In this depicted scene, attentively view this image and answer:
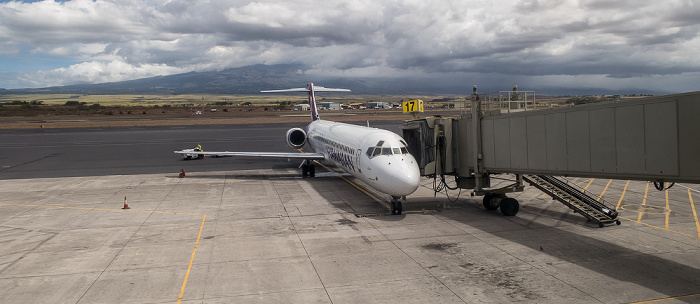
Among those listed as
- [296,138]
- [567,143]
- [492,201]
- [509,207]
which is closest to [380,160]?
[492,201]

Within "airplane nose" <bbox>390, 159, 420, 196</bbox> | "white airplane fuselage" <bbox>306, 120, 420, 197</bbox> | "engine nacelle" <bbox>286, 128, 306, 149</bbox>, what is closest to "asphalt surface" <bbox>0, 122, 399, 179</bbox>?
"engine nacelle" <bbox>286, 128, 306, 149</bbox>

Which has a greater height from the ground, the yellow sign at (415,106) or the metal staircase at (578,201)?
the yellow sign at (415,106)

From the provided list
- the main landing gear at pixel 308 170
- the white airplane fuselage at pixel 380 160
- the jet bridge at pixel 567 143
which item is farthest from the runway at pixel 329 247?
the main landing gear at pixel 308 170

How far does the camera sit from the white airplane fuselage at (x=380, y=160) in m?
19.3

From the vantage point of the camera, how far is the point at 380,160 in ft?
67.6

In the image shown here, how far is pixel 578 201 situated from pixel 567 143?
501 cm

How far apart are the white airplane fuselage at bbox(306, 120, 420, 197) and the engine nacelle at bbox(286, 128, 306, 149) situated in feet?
37.2

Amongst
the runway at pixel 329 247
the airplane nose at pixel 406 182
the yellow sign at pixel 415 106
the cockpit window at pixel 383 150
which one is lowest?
the runway at pixel 329 247

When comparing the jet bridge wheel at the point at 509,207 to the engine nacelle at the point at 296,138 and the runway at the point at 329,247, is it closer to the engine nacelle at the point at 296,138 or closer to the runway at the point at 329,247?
the runway at the point at 329,247

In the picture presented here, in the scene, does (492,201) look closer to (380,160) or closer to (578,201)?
(578,201)

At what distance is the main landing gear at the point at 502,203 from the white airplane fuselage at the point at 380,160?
12.8 ft

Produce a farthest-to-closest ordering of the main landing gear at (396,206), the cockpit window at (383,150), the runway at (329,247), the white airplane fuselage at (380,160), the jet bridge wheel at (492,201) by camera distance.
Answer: the jet bridge wheel at (492,201) → the cockpit window at (383,150) → the main landing gear at (396,206) → the white airplane fuselage at (380,160) → the runway at (329,247)

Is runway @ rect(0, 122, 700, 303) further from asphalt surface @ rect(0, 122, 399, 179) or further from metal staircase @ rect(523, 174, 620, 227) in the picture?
asphalt surface @ rect(0, 122, 399, 179)

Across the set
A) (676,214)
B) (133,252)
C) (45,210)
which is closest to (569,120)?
(676,214)
